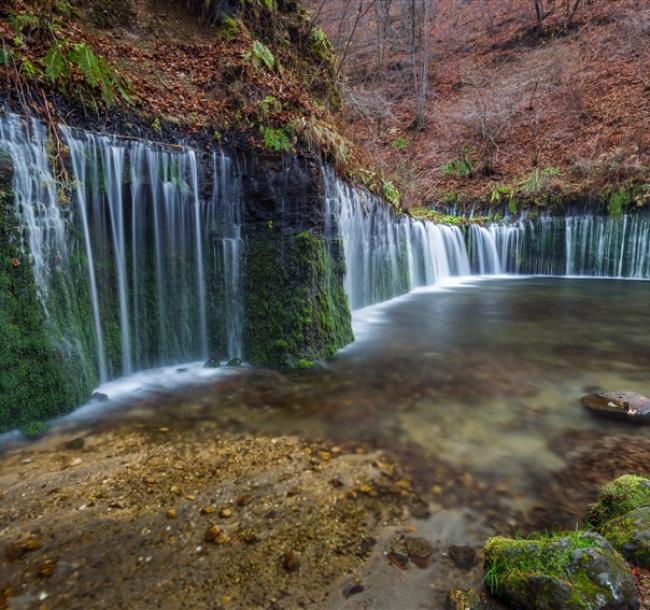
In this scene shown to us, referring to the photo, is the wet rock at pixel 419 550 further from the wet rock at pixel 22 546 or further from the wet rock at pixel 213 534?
the wet rock at pixel 22 546

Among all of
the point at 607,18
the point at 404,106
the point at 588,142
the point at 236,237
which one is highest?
the point at 607,18

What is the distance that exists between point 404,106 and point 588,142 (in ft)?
42.9

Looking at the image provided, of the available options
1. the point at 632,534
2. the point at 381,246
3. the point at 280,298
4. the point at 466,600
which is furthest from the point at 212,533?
the point at 381,246

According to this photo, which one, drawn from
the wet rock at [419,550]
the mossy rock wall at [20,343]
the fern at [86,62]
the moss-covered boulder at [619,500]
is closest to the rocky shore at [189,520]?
the wet rock at [419,550]

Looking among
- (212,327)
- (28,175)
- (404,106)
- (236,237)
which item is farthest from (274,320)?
(404,106)

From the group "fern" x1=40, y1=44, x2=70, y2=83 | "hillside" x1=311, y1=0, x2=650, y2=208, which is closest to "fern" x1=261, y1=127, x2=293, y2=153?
"fern" x1=40, y1=44, x2=70, y2=83

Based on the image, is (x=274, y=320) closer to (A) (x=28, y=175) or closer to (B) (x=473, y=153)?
(A) (x=28, y=175)

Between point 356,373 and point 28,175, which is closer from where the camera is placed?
point 28,175

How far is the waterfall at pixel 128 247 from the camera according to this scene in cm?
380

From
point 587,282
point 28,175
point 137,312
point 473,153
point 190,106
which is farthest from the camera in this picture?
point 473,153

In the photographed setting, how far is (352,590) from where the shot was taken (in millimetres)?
1937

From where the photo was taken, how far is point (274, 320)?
17.2ft

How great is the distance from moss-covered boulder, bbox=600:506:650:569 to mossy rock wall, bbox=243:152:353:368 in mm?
3596

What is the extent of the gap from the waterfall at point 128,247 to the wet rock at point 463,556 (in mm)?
3675
